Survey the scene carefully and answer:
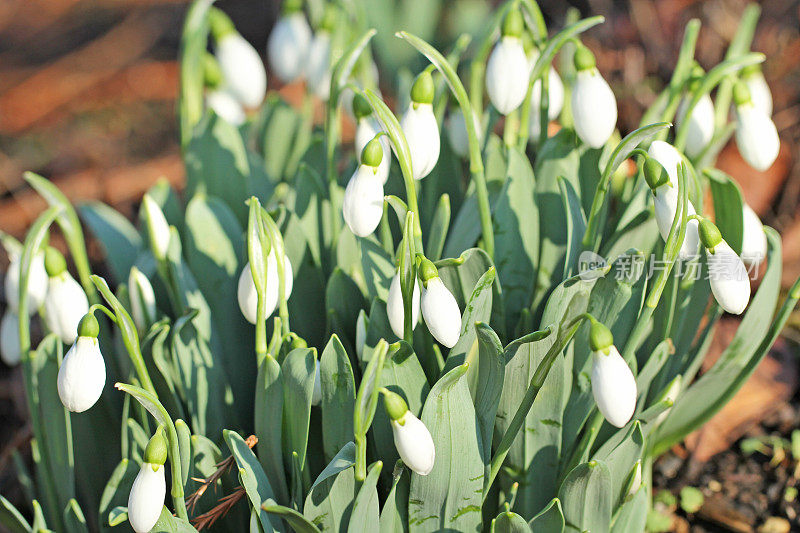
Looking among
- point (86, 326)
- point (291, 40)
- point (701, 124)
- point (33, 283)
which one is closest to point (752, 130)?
point (701, 124)

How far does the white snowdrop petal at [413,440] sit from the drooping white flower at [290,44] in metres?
0.91

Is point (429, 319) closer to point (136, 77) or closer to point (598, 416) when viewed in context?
point (598, 416)

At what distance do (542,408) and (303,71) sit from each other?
35.4 inches

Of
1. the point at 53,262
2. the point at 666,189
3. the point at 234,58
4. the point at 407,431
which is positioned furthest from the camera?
A: the point at 234,58

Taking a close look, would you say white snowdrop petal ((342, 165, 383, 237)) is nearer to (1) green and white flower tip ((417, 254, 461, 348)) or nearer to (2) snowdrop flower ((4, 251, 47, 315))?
(1) green and white flower tip ((417, 254, 461, 348))

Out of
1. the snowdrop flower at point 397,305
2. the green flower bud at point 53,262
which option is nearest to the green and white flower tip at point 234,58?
the green flower bud at point 53,262

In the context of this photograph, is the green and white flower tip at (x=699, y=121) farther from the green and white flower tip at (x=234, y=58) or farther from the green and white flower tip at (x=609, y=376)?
the green and white flower tip at (x=234, y=58)

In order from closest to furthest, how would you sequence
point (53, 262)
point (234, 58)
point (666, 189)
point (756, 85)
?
point (666, 189) → point (53, 262) → point (756, 85) → point (234, 58)

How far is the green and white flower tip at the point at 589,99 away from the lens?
1.11 meters

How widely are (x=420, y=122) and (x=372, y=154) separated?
11cm

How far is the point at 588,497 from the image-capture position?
103 cm

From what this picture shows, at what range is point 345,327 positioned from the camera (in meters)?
1.22

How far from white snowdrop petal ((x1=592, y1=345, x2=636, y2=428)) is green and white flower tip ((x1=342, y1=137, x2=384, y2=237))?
12.9 inches

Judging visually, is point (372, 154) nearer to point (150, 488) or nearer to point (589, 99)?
point (589, 99)
